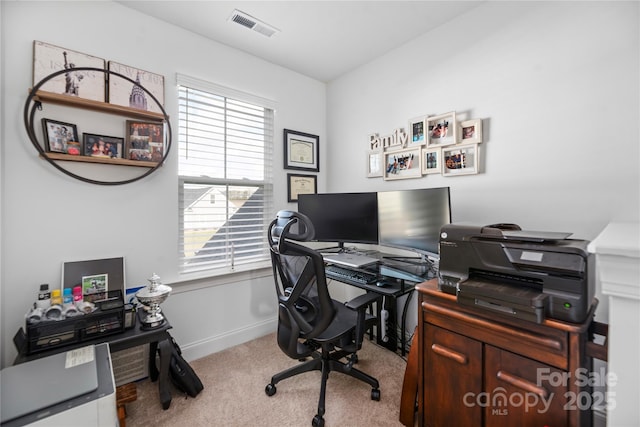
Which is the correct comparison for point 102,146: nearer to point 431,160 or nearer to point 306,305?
point 306,305

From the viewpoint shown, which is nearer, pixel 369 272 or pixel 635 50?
pixel 635 50

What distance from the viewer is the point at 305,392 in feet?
6.25

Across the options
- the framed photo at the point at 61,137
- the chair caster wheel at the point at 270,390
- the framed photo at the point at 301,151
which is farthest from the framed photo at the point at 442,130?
the framed photo at the point at 61,137

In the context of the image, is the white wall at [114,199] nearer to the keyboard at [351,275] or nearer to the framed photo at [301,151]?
the framed photo at [301,151]

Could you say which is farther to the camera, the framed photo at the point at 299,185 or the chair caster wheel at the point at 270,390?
the framed photo at the point at 299,185

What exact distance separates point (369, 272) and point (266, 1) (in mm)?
2059

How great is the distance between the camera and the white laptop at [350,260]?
6.95ft

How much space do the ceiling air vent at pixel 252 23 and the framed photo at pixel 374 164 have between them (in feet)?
4.44

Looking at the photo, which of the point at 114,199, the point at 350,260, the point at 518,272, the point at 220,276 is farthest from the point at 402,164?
the point at 114,199

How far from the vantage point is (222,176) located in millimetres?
2525

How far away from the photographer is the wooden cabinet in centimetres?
108

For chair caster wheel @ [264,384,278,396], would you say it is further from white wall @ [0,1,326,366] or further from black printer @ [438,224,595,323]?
black printer @ [438,224,595,323]

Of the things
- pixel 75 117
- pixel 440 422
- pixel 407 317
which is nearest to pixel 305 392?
pixel 440 422

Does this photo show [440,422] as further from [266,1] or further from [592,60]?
[266,1]
